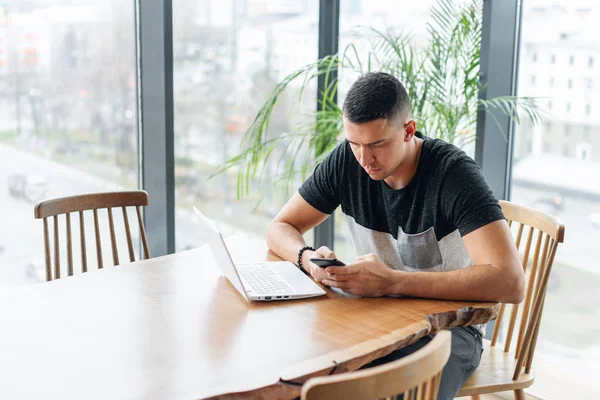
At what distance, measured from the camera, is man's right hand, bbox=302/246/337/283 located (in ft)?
6.20

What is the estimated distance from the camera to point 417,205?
2010 millimetres

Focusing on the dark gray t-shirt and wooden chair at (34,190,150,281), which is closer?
the dark gray t-shirt

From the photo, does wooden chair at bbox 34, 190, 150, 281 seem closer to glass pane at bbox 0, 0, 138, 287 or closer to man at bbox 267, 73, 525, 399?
man at bbox 267, 73, 525, 399

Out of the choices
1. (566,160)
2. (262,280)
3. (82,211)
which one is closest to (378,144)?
(262,280)

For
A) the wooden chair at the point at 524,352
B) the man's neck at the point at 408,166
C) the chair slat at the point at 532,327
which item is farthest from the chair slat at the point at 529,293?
the man's neck at the point at 408,166

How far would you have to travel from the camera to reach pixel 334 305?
1.73 metres

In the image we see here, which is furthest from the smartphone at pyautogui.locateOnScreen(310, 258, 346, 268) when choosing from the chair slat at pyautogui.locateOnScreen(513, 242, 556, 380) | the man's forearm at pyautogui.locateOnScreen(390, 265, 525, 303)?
the chair slat at pyautogui.locateOnScreen(513, 242, 556, 380)

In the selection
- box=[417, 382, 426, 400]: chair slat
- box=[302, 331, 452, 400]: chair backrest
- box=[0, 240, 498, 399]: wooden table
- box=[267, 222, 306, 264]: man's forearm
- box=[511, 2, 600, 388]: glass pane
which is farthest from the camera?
box=[511, 2, 600, 388]: glass pane

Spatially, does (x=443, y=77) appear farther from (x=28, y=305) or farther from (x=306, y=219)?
(x=28, y=305)

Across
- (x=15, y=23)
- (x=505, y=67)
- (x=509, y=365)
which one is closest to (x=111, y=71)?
(x=15, y=23)

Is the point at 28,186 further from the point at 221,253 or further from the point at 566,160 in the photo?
the point at 566,160

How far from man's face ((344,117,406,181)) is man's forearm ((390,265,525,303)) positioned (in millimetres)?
333

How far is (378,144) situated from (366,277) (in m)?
0.39

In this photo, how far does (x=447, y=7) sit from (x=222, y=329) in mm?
1890
